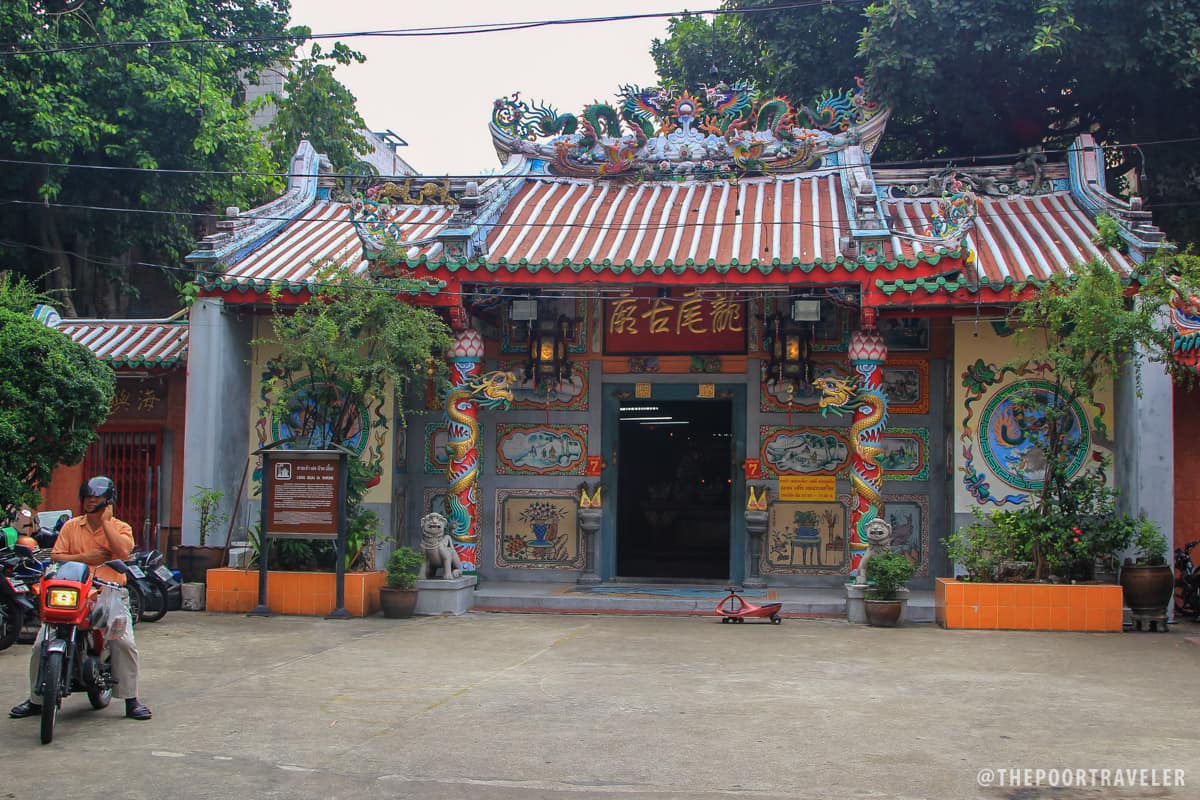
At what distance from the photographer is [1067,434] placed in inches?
505

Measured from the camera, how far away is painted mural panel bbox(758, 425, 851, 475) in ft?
46.7

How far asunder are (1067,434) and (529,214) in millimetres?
6986

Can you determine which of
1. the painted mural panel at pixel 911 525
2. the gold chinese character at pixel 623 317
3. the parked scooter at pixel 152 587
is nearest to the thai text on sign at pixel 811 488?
the painted mural panel at pixel 911 525

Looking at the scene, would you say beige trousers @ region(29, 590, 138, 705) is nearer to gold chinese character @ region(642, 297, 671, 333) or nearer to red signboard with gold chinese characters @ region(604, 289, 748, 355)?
red signboard with gold chinese characters @ region(604, 289, 748, 355)

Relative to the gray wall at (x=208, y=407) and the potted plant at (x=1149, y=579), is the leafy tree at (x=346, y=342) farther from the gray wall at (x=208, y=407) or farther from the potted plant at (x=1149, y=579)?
the potted plant at (x=1149, y=579)

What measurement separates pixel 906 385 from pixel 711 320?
2.51 meters

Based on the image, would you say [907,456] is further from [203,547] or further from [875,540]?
[203,547]

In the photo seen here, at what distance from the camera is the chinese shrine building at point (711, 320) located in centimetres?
1262

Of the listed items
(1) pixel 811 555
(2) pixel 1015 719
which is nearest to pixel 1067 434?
(1) pixel 811 555

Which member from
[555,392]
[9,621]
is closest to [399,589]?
[555,392]

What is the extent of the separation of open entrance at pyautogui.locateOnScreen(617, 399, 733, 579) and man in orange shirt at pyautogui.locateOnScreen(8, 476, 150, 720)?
480 inches

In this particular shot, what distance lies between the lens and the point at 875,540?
12.1 metres

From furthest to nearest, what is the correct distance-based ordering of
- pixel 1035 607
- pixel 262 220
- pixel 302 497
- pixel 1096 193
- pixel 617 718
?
pixel 262 220 → pixel 1096 193 → pixel 302 497 → pixel 1035 607 → pixel 617 718

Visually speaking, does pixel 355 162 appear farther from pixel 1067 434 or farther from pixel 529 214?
pixel 1067 434
